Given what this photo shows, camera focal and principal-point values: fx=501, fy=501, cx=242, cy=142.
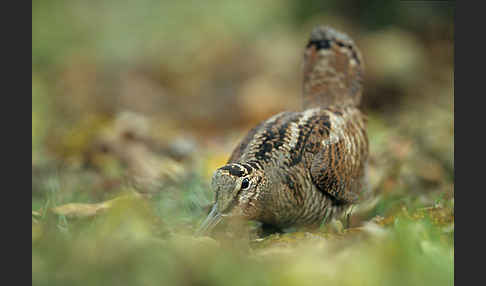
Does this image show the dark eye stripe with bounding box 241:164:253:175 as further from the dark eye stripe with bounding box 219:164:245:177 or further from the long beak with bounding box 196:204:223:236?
the long beak with bounding box 196:204:223:236

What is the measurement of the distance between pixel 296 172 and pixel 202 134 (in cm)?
522

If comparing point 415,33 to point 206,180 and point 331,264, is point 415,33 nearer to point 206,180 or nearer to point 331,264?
point 206,180

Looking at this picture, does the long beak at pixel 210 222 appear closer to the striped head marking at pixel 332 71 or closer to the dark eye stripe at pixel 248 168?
the dark eye stripe at pixel 248 168

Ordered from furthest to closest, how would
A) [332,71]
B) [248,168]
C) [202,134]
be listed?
[202,134] < [332,71] < [248,168]

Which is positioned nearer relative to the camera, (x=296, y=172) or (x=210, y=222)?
(x=210, y=222)

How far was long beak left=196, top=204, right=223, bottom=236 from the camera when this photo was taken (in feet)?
11.0

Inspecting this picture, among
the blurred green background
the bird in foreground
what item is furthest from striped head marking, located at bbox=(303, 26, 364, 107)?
the blurred green background

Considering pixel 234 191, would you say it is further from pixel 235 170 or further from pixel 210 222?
pixel 210 222

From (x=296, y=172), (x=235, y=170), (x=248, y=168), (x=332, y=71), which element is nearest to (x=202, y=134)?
(x=332, y=71)

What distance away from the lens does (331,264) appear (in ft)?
7.27

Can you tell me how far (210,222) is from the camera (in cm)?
340

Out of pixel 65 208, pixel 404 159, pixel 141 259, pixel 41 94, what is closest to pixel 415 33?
pixel 404 159

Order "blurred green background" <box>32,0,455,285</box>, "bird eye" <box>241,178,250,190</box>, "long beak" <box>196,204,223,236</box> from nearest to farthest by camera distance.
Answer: "blurred green background" <box>32,0,455,285</box> → "long beak" <box>196,204,223,236</box> → "bird eye" <box>241,178,250,190</box>

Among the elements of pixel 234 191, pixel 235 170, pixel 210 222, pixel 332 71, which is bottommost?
pixel 210 222
